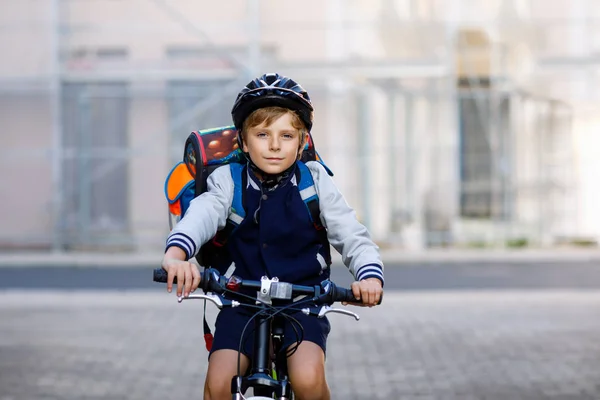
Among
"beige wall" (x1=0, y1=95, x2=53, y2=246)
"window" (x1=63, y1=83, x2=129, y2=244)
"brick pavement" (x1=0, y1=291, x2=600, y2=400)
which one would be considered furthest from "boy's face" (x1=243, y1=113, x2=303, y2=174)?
"beige wall" (x1=0, y1=95, x2=53, y2=246)

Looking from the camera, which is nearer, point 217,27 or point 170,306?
point 170,306

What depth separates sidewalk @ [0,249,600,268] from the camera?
19.0 m

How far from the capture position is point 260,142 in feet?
12.8

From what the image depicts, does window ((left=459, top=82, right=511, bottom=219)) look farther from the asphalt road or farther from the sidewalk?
the asphalt road

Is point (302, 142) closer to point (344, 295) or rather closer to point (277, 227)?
point (277, 227)

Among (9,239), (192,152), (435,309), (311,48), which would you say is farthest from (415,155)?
(192,152)

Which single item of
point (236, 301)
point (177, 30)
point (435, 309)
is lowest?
point (435, 309)

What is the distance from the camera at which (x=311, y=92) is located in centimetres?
2100

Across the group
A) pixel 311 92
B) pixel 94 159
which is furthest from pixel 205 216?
pixel 94 159

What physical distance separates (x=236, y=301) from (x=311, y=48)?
17.7 metres

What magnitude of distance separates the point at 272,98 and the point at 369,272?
61 centimetres

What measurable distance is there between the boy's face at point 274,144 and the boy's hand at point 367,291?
50 centimetres

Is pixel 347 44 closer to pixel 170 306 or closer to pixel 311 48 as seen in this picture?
pixel 311 48

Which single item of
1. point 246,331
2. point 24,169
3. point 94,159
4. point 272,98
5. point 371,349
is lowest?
point 371,349
